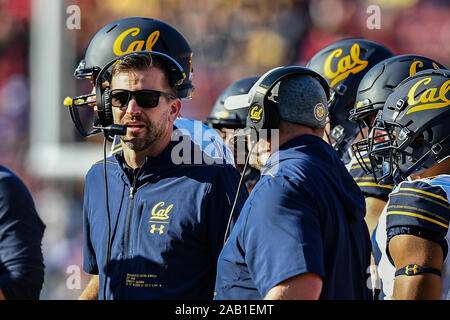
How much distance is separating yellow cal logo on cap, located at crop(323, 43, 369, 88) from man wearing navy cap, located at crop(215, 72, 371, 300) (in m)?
2.21

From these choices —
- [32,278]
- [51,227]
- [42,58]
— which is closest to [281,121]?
[32,278]

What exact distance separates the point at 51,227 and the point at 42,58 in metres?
1.79

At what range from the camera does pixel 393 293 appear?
9.92ft

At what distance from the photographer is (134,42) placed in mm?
4129

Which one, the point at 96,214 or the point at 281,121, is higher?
the point at 281,121

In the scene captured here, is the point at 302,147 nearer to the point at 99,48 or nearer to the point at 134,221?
the point at 134,221

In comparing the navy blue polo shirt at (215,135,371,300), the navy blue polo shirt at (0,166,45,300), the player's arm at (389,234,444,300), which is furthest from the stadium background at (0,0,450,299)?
the navy blue polo shirt at (215,135,371,300)

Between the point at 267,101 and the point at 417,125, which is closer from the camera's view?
the point at 267,101

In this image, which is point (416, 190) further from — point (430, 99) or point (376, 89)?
point (376, 89)

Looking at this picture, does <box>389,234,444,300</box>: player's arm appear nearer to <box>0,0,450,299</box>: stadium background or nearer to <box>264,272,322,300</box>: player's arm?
<box>264,272,322,300</box>: player's arm

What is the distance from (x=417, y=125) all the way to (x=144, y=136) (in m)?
1.23

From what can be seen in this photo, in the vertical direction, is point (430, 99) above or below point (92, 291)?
above

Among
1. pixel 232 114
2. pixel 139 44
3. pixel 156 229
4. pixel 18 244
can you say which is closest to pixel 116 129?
pixel 156 229

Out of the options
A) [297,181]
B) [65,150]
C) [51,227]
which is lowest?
[51,227]
